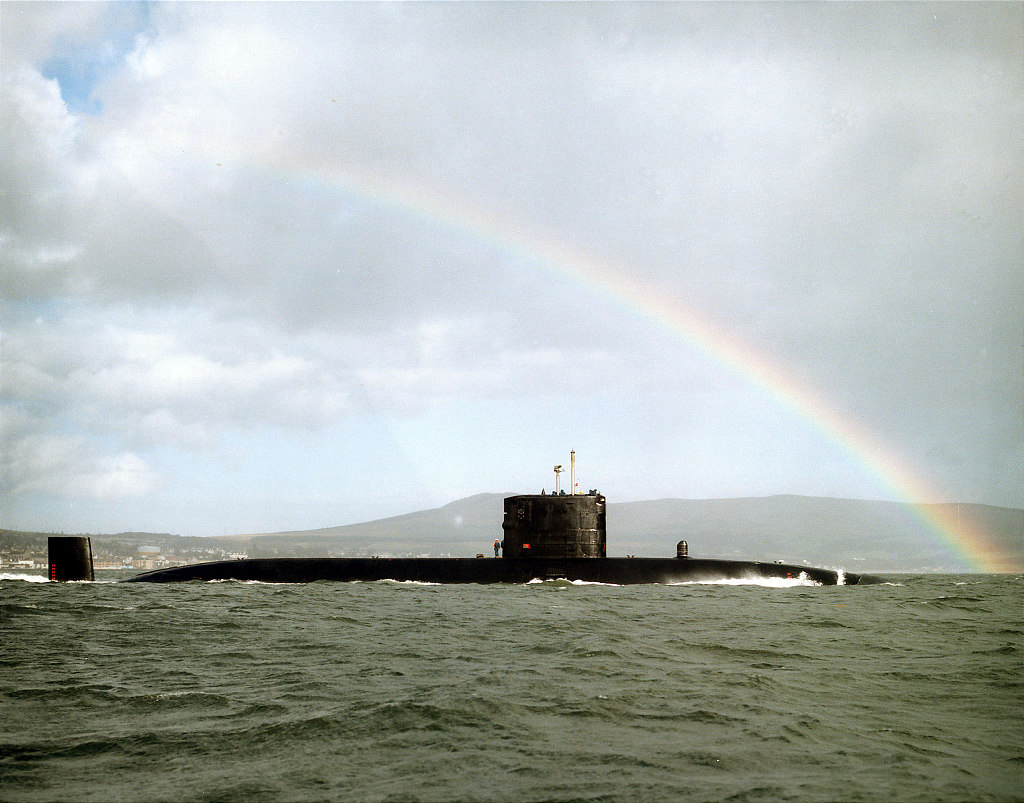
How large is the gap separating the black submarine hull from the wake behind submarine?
0.14ft

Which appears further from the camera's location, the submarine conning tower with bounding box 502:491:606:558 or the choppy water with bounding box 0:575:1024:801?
the submarine conning tower with bounding box 502:491:606:558

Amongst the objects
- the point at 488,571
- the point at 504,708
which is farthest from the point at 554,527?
the point at 504,708

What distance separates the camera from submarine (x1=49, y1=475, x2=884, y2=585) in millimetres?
36594

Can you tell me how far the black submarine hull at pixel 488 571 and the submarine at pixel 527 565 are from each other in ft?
0.14

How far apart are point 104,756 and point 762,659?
11855 mm

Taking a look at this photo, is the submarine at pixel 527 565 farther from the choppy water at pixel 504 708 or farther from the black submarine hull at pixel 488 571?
the choppy water at pixel 504 708

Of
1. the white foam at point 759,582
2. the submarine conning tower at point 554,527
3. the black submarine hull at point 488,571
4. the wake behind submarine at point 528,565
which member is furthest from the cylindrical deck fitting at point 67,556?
the white foam at point 759,582

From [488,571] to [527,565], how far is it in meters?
2.07

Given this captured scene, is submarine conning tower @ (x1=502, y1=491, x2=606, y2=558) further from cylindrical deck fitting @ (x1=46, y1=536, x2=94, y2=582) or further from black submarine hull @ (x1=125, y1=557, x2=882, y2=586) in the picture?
cylindrical deck fitting @ (x1=46, y1=536, x2=94, y2=582)

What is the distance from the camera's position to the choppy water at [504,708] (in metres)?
8.45

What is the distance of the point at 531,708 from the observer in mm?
11695

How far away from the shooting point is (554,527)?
3656 cm

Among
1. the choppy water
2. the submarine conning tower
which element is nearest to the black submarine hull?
the submarine conning tower

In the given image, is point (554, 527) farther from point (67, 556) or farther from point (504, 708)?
point (504, 708)
